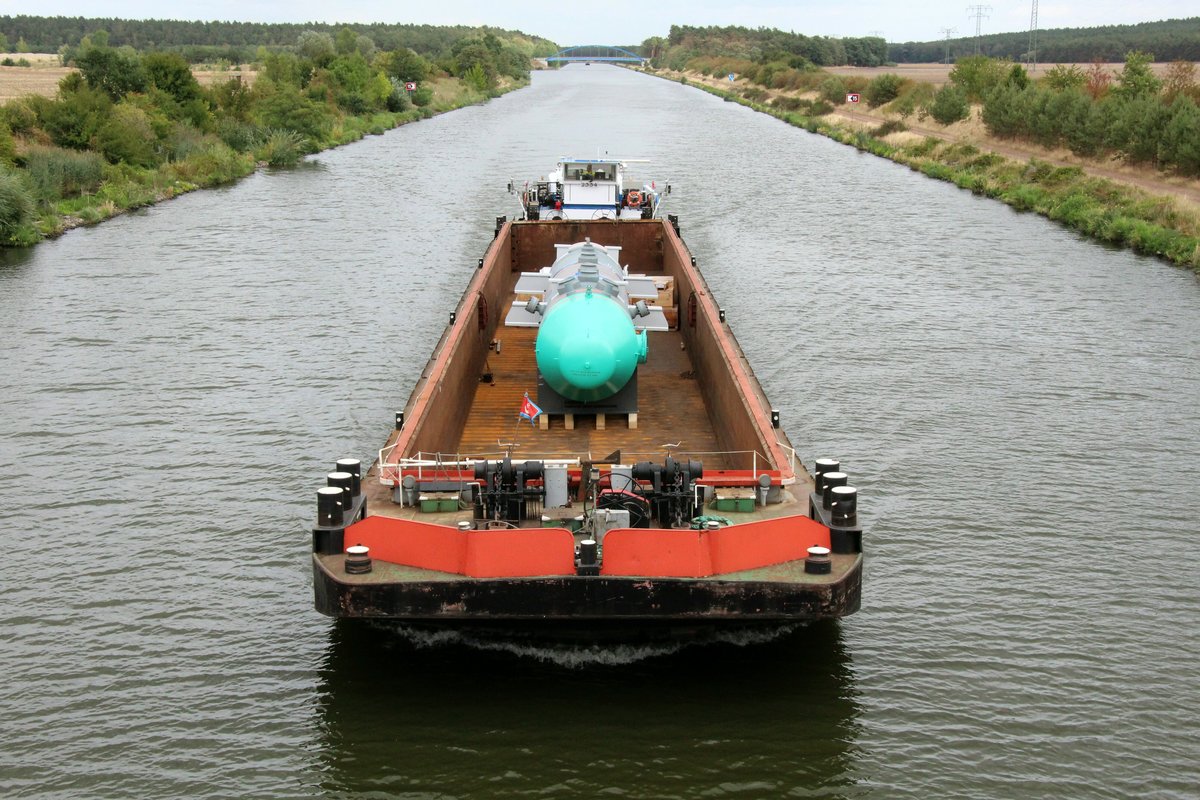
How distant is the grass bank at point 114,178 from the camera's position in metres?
41.5

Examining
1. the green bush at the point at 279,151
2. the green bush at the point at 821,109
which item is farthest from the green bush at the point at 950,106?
the green bush at the point at 279,151

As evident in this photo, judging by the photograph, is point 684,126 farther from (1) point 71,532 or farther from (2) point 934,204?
(1) point 71,532

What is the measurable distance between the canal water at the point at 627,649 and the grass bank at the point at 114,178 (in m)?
6.11

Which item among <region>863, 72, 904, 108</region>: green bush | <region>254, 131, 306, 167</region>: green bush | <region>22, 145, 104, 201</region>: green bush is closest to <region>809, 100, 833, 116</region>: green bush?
<region>863, 72, 904, 108</region>: green bush

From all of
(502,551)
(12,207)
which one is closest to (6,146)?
(12,207)

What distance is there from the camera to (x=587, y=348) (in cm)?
1684

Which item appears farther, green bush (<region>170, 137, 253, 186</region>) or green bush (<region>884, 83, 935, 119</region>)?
green bush (<region>884, 83, 935, 119</region>)

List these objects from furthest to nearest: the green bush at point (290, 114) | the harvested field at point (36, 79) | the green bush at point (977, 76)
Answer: the harvested field at point (36, 79), the green bush at point (977, 76), the green bush at point (290, 114)

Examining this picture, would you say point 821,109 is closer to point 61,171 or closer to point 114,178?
point 114,178

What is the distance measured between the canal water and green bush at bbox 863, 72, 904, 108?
62.3m

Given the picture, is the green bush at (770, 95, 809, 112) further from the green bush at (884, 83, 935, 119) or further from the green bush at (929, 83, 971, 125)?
the green bush at (929, 83, 971, 125)

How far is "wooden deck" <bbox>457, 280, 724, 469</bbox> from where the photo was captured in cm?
1727

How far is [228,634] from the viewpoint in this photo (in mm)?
14070

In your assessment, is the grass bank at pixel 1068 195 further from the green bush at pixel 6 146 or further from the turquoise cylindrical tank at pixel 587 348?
the green bush at pixel 6 146
